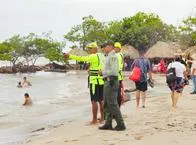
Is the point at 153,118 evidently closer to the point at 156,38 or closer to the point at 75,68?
the point at 156,38

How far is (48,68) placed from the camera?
64.7 m

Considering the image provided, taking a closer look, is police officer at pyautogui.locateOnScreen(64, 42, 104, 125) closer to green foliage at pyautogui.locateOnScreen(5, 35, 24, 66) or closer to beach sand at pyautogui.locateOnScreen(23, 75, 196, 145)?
beach sand at pyautogui.locateOnScreen(23, 75, 196, 145)

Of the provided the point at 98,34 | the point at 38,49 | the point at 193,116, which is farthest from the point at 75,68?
the point at 193,116

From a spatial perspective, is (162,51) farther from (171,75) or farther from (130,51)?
(171,75)

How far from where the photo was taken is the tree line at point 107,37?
176 ft

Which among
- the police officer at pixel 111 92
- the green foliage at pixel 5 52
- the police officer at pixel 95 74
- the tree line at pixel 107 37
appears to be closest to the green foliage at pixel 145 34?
the tree line at pixel 107 37

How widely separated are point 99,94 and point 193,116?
210 centimetres

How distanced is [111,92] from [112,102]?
0.18m

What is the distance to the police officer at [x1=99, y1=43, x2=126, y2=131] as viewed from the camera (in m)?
9.39

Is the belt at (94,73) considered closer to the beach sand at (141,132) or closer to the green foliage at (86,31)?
the beach sand at (141,132)

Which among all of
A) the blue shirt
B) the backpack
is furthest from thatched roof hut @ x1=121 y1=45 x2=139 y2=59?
the backpack

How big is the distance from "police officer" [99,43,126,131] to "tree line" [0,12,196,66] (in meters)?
38.4

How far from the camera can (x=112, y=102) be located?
30.9 ft

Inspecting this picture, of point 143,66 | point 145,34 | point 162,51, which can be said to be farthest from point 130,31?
point 143,66
